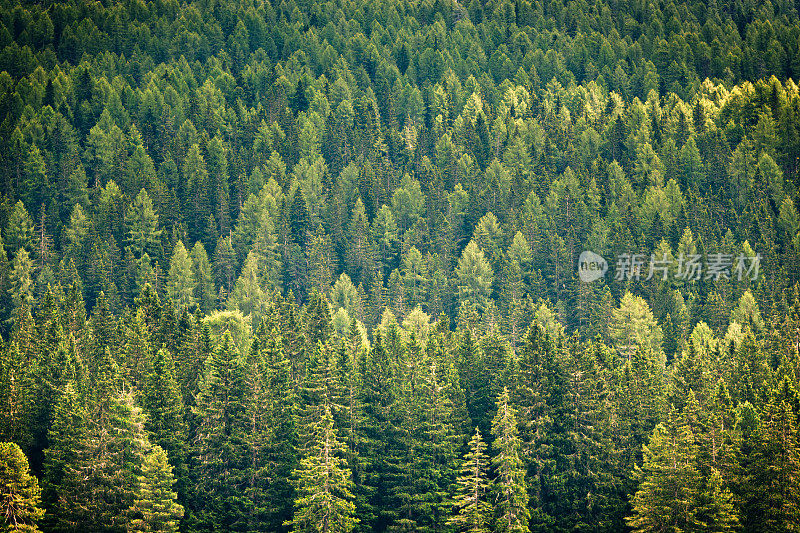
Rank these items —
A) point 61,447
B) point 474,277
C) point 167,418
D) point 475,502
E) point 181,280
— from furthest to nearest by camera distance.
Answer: point 474,277, point 181,280, point 167,418, point 61,447, point 475,502

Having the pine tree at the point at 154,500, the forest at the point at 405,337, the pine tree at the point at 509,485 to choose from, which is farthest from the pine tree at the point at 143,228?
the pine tree at the point at 509,485

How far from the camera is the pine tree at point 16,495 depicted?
75.7 meters

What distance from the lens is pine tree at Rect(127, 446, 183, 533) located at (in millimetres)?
81725

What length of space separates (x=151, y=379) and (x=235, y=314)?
38435 millimetres

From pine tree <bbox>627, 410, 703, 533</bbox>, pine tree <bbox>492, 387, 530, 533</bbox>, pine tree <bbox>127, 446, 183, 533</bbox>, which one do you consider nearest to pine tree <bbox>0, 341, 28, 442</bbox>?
pine tree <bbox>127, 446, 183, 533</bbox>

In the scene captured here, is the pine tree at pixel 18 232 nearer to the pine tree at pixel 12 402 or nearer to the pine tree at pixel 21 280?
the pine tree at pixel 21 280

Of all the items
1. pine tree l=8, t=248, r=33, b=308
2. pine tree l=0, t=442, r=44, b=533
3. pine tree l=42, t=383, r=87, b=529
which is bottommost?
pine tree l=0, t=442, r=44, b=533

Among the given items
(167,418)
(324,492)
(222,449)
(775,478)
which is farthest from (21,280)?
(775,478)

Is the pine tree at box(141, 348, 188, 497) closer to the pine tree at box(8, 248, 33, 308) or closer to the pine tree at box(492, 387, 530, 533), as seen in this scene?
the pine tree at box(492, 387, 530, 533)

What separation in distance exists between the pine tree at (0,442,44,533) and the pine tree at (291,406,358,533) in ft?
56.1

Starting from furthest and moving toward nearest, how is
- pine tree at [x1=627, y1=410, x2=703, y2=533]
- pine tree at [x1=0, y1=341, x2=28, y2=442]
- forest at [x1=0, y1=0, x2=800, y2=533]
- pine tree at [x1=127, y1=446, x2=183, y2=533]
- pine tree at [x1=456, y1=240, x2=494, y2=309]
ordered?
pine tree at [x1=456, y1=240, x2=494, y2=309]
pine tree at [x1=0, y1=341, x2=28, y2=442]
forest at [x1=0, y1=0, x2=800, y2=533]
pine tree at [x1=627, y1=410, x2=703, y2=533]
pine tree at [x1=127, y1=446, x2=183, y2=533]

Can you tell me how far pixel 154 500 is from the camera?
82875 mm

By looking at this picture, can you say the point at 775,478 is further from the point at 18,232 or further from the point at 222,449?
the point at 18,232

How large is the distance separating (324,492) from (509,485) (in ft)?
41.0
